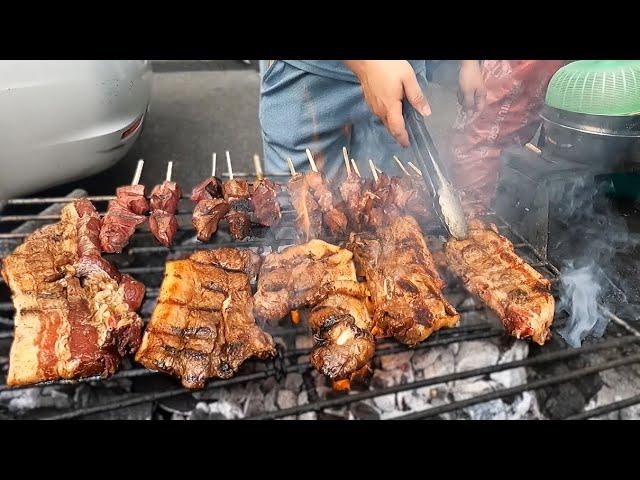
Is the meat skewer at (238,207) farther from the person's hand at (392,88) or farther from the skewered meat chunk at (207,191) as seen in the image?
the person's hand at (392,88)

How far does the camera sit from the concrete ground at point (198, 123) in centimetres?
707

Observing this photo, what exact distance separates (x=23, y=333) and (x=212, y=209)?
57.0 inches

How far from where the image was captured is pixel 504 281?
306 cm

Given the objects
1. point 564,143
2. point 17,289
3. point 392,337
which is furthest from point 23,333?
point 564,143

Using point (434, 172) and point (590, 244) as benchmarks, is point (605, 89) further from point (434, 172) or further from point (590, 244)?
point (434, 172)

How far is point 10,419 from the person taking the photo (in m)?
2.51

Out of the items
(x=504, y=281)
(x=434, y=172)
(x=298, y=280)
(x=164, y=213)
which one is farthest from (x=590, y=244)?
(x=164, y=213)

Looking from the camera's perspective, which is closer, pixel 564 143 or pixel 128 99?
pixel 564 143

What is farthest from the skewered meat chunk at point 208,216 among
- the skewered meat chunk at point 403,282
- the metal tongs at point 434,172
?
the metal tongs at point 434,172

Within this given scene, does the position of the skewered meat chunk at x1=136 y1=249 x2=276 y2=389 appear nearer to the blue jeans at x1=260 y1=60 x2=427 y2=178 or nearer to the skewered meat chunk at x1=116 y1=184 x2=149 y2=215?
the skewered meat chunk at x1=116 y1=184 x2=149 y2=215

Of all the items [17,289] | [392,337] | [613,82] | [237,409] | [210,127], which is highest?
[210,127]

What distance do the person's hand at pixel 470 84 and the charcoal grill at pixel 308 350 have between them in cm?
116

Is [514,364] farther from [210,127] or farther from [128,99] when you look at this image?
[210,127]

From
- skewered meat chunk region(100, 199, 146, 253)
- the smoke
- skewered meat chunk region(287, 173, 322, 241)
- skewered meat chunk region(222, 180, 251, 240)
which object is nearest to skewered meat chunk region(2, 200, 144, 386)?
skewered meat chunk region(100, 199, 146, 253)
